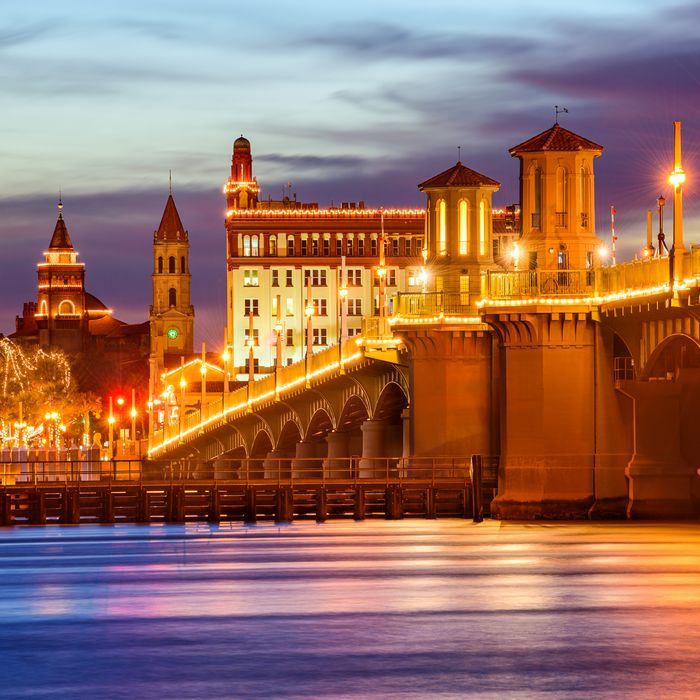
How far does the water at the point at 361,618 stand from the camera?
36562 millimetres

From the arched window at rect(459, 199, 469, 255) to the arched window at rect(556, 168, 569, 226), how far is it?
38.8 feet

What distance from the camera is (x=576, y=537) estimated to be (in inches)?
2894

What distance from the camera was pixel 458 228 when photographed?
9581cm

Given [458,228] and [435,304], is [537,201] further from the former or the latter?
[458,228]

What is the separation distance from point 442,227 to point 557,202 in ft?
42.4

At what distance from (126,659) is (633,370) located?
45.5 meters

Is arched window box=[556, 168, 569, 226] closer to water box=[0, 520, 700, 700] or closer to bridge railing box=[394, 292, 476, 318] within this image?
bridge railing box=[394, 292, 476, 318]

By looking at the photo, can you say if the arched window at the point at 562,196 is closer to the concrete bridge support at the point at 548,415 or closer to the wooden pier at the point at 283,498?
the concrete bridge support at the point at 548,415

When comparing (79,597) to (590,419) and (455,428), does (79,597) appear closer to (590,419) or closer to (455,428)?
(590,419)

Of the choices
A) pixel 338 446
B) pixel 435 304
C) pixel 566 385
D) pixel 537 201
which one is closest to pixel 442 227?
pixel 435 304

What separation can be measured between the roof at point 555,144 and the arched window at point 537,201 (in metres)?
1.11

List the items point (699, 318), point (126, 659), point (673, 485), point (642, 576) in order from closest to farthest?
point (126, 659) → point (642, 576) → point (699, 318) → point (673, 485)

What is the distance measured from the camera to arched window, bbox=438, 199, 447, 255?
3772 inches

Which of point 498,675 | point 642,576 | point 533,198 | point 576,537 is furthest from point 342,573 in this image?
point 533,198
